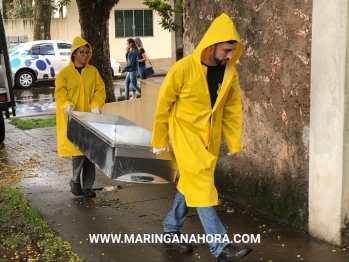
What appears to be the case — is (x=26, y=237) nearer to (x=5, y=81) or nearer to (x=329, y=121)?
(x=329, y=121)

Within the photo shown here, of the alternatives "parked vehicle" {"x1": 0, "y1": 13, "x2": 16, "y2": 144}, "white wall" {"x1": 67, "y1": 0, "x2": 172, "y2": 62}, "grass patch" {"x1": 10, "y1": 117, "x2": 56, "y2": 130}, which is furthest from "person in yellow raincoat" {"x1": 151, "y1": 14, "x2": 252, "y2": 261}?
"white wall" {"x1": 67, "y1": 0, "x2": 172, "y2": 62}

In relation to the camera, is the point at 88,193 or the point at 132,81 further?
the point at 132,81

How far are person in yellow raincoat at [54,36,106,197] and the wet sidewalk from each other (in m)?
0.29

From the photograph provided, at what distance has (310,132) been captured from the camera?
5195 millimetres

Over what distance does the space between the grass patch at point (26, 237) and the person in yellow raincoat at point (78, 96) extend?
0.71 metres

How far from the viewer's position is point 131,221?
598 cm

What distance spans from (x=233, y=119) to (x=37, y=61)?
54.9ft

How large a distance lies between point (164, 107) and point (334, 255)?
183 centimetres

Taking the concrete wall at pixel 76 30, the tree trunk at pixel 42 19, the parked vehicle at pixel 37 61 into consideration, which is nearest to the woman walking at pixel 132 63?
the parked vehicle at pixel 37 61

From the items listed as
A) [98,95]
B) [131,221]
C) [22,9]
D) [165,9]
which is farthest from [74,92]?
[22,9]

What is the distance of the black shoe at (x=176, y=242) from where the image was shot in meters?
5.08

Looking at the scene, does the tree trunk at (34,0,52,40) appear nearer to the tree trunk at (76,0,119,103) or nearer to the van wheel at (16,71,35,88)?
the van wheel at (16,71,35,88)

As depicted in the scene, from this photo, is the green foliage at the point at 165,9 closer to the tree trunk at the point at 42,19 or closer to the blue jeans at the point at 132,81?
the blue jeans at the point at 132,81

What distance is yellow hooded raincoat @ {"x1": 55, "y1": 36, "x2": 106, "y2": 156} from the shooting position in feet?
21.7
